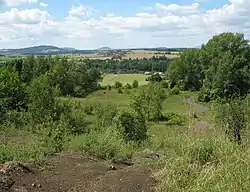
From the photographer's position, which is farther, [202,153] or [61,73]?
[61,73]

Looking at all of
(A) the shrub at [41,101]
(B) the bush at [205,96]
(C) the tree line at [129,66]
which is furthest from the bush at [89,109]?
(C) the tree line at [129,66]

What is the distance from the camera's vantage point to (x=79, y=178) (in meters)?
9.04

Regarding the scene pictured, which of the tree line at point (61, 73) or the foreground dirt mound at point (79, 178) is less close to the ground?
the foreground dirt mound at point (79, 178)

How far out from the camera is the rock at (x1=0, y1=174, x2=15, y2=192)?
7.90m

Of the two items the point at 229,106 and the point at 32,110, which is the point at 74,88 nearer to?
the point at 32,110

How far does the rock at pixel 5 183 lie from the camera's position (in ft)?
25.9

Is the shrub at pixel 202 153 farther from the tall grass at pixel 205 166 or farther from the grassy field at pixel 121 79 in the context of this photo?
the grassy field at pixel 121 79

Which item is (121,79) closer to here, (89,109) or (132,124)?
(89,109)

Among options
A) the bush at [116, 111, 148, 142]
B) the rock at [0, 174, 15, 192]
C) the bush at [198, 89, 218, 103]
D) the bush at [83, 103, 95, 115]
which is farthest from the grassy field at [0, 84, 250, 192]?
the bush at [198, 89, 218, 103]

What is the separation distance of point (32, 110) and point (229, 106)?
23726mm

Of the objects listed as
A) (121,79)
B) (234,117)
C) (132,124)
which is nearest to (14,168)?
(234,117)

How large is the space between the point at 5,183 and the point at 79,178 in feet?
5.45

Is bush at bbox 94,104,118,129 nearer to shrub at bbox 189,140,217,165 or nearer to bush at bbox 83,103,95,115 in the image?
bush at bbox 83,103,95,115

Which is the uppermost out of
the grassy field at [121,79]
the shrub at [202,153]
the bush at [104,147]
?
the shrub at [202,153]
